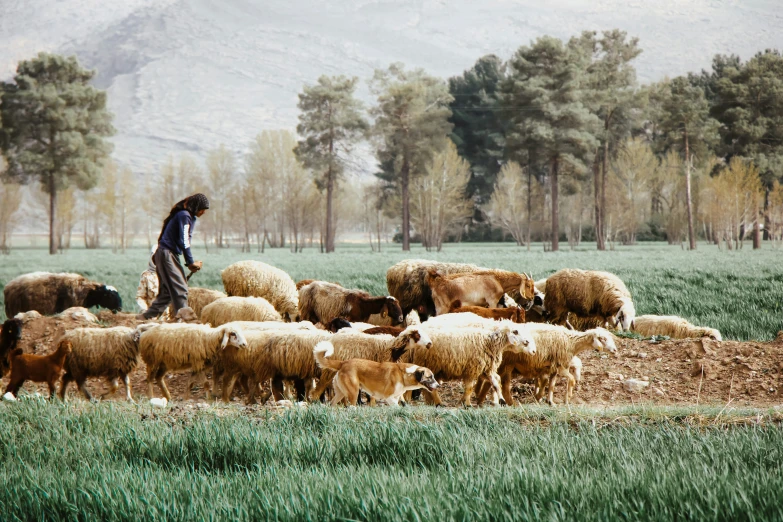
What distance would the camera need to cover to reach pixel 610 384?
22.6 feet

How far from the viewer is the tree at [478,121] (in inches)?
1827

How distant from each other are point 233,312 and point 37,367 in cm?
248

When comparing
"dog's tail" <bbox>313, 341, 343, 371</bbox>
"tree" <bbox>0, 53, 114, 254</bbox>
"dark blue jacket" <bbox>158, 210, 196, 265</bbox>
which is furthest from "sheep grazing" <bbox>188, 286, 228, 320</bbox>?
"tree" <bbox>0, 53, 114, 254</bbox>

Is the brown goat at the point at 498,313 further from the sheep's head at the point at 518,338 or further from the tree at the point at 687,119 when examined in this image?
the tree at the point at 687,119

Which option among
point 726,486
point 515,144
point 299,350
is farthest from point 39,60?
point 726,486

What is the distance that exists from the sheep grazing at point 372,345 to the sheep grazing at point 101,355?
6.62 feet

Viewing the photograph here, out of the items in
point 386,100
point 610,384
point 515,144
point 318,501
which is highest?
point 386,100

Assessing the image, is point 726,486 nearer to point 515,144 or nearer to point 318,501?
point 318,501

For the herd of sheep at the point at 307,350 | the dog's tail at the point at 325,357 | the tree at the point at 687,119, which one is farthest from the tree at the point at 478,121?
the dog's tail at the point at 325,357

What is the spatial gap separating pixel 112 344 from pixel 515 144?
30.9 meters

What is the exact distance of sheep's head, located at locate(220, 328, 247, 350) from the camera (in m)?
6.37

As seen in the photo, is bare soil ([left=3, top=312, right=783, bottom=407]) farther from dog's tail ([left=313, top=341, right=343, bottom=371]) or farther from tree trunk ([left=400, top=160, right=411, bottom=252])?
tree trunk ([left=400, top=160, right=411, bottom=252])

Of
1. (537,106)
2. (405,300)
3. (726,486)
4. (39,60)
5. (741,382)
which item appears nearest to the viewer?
(726,486)

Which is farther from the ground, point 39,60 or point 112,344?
point 39,60
